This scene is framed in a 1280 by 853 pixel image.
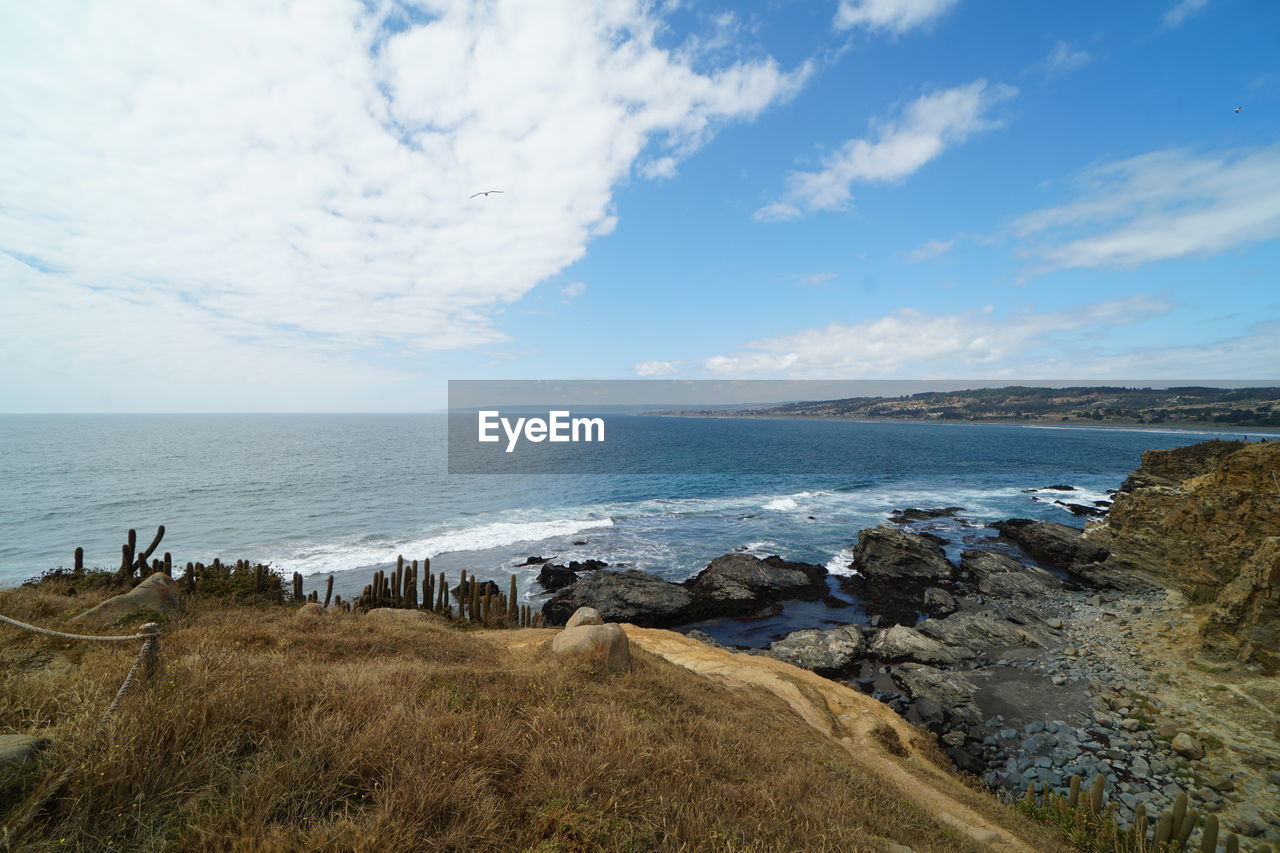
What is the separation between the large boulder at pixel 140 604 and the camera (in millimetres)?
9633

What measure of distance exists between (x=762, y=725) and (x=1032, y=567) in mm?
28061

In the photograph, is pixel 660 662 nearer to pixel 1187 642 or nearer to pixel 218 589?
pixel 218 589

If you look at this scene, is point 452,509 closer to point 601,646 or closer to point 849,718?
point 601,646

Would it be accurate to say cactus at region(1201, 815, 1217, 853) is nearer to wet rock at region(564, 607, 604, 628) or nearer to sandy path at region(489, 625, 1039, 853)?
sandy path at region(489, 625, 1039, 853)

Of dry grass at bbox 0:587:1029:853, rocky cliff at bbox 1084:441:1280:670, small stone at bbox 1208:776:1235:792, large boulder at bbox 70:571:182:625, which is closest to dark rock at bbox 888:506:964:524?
rocky cliff at bbox 1084:441:1280:670

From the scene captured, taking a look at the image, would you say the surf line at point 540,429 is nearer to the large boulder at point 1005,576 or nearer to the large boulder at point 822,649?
the large boulder at point 822,649

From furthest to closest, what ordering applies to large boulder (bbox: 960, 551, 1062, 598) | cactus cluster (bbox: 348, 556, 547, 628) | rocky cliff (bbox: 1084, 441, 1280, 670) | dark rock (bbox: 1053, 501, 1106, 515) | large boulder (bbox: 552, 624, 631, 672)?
dark rock (bbox: 1053, 501, 1106, 515)
large boulder (bbox: 960, 551, 1062, 598)
cactus cluster (bbox: 348, 556, 547, 628)
rocky cliff (bbox: 1084, 441, 1280, 670)
large boulder (bbox: 552, 624, 631, 672)

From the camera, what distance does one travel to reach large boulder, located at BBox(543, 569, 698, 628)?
2288cm

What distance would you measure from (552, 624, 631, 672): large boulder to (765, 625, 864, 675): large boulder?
10534 mm

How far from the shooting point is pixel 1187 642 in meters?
16.4

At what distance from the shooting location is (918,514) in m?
40.8

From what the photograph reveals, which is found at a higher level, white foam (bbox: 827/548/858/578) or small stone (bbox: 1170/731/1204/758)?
small stone (bbox: 1170/731/1204/758)

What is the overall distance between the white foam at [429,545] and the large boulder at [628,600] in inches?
424

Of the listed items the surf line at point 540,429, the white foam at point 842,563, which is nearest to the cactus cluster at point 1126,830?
the white foam at point 842,563
